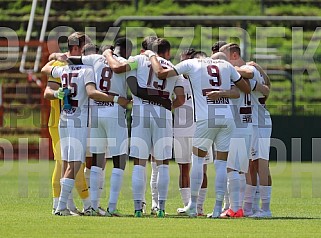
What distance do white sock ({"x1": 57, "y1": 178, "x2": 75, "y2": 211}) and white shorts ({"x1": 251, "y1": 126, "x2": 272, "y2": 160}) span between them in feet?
8.49

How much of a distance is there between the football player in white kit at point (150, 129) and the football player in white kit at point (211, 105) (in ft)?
0.71

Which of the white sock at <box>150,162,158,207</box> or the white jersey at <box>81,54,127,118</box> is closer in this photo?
the white jersey at <box>81,54,127,118</box>

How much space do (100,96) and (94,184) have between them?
116 centimetres

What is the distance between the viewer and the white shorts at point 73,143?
489 inches

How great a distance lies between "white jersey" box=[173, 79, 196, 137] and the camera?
13695 millimetres

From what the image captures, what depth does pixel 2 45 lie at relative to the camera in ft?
90.1

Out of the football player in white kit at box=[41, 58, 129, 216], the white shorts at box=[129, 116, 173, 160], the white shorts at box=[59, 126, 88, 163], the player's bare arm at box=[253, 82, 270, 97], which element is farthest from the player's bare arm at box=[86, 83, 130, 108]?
the player's bare arm at box=[253, 82, 270, 97]

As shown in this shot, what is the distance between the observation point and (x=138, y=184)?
12.3 metres

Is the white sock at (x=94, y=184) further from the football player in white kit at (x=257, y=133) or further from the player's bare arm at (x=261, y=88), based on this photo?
the player's bare arm at (x=261, y=88)

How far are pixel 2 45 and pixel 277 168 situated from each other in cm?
868

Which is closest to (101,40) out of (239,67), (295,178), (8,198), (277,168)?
(277,168)

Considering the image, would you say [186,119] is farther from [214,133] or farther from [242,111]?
[214,133]

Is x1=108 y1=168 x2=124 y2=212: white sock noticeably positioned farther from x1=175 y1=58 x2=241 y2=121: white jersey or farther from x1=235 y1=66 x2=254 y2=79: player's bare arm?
x1=235 y1=66 x2=254 y2=79: player's bare arm

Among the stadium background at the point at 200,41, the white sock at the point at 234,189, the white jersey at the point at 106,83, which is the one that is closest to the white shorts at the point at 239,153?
the white sock at the point at 234,189
